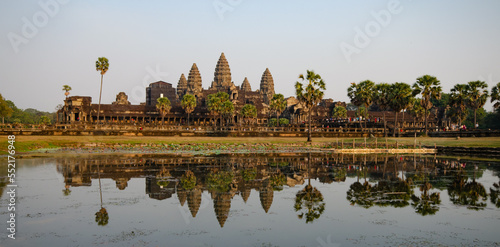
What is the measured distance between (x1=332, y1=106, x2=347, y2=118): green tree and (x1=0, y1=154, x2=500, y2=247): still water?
409 ft

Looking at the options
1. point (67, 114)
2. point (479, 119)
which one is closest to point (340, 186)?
point (67, 114)

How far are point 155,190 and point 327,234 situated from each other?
34.4 ft

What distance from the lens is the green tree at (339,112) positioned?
15375 cm

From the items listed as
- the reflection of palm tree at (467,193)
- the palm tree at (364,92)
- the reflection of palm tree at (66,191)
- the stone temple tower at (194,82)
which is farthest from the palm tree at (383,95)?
the stone temple tower at (194,82)

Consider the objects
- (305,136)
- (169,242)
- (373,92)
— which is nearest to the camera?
(169,242)

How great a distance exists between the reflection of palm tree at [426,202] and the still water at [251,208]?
0.27 ft

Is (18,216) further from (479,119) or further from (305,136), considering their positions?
(479,119)

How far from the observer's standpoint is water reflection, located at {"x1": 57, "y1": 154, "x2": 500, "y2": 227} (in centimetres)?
1866

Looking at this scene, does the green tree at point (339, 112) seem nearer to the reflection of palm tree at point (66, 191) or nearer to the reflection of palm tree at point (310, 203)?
the reflection of palm tree at point (310, 203)

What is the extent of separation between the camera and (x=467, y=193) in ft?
70.9

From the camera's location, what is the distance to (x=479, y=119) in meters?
159

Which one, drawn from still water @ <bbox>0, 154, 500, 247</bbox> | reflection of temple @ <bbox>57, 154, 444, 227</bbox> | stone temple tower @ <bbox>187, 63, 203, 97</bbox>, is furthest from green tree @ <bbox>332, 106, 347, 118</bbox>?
still water @ <bbox>0, 154, 500, 247</bbox>

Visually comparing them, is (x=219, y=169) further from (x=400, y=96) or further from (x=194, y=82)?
(x=194, y=82)

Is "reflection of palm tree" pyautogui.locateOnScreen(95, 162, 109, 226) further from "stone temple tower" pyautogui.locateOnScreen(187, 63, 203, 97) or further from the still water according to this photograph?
"stone temple tower" pyautogui.locateOnScreen(187, 63, 203, 97)
